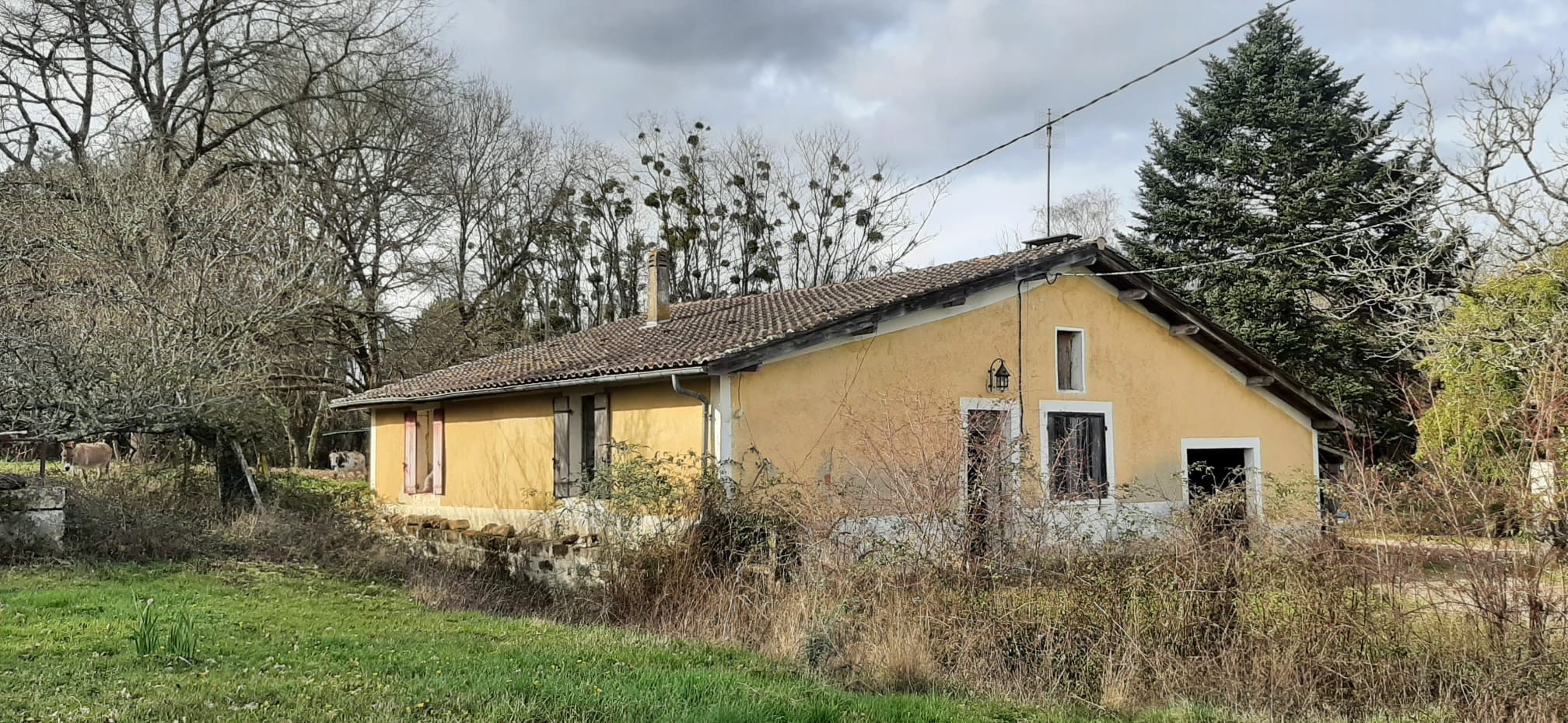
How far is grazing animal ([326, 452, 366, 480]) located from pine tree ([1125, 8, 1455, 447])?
21.9 metres

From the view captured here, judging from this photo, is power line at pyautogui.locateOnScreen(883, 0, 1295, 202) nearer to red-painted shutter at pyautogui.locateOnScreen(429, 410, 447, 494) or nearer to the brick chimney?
the brick chimney

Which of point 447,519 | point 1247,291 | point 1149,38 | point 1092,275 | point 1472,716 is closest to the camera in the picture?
point 1472,716

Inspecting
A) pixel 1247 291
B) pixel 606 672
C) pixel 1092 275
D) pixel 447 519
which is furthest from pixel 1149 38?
pixel 1247 291

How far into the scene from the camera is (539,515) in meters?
13.6

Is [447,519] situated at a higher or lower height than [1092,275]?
lower

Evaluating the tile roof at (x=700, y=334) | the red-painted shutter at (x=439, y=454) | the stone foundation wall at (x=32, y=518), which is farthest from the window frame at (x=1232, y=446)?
the stone foundation wall at (x=32, y=518)

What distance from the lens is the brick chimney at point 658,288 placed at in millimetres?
17484

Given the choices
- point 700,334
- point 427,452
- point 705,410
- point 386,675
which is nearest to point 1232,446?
point 700,334

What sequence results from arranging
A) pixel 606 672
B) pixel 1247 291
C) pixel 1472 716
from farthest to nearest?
pixel 1247 291, pixel 606 672, pixel 1472 716

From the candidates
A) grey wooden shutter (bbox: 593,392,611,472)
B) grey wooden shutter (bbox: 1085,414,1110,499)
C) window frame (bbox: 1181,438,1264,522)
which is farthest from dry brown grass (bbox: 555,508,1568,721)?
window frame (bbox: 1181,438,1264,522)

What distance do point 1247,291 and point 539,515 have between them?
19.1 metres

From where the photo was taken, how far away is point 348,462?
29.0 m

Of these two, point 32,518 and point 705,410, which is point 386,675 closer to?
point 705,410

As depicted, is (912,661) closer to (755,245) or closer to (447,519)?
(447,519)
